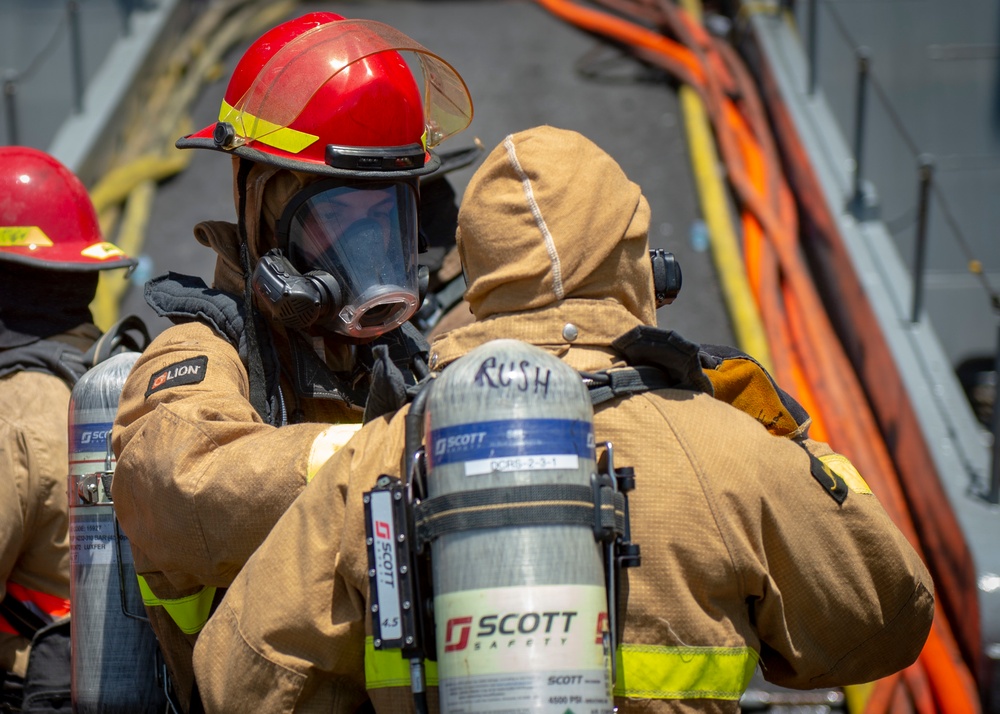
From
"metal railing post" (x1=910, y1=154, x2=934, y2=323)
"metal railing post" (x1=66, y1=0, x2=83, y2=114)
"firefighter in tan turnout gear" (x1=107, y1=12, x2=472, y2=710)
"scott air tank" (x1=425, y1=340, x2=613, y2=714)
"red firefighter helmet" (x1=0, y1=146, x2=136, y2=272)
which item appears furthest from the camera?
"metal railing post" (x1=66, y1=0, x2=83, y2=114)

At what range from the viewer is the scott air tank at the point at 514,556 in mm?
1730

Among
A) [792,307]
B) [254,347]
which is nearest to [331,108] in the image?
[254,347]

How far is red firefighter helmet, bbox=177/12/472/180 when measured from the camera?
2.78m

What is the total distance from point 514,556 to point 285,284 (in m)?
1.09

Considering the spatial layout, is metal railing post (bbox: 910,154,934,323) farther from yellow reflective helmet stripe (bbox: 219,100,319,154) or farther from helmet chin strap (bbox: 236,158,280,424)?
helmet chin strap (bbox: 236,158,280,424)

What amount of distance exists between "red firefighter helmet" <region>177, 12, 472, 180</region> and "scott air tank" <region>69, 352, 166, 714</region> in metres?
0.68

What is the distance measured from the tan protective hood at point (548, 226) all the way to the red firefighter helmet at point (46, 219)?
180cm

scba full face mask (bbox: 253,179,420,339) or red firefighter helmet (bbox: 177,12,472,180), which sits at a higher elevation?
red firefighter helmet (bbox: 177,12,472,180)

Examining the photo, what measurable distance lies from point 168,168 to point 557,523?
5.56 meters

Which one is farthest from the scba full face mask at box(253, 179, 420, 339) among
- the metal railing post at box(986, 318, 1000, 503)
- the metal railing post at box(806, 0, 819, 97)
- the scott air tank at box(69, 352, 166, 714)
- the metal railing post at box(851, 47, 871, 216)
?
the metal railing post at box(806, 0, 819, 97)

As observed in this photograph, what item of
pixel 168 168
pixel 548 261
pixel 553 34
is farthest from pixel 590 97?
pixel 548 261

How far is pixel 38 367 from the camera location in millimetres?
3309

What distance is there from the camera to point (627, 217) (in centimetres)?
212

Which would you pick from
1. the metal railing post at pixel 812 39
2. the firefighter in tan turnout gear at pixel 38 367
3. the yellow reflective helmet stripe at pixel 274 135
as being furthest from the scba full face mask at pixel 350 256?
the metal railing post at pixel 812 39
